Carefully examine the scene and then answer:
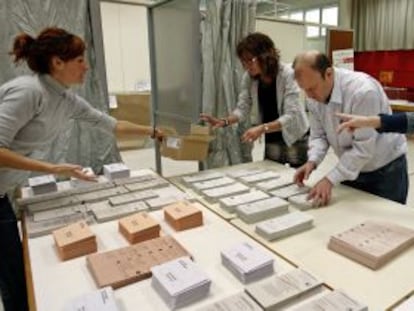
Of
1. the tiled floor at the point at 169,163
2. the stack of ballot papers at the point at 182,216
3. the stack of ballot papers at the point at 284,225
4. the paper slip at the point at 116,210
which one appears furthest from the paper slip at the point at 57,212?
the tiled floor at the point at 169,163

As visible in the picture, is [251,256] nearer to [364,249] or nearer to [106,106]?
[364,249]

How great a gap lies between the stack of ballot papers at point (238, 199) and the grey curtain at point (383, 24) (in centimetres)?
555

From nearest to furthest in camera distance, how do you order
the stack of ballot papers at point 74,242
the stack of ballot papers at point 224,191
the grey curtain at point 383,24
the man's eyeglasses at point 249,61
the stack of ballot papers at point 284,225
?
the stack of ballot papers at point 74,242 → the stack of ballot papers at point 284,225 → the stack of ballot papers at point 224,191 → the man's eyeglasses at point 249,61 → the grey curtain at point 383,24

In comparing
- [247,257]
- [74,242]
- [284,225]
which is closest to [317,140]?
[284,225]

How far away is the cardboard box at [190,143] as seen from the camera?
1.95 m

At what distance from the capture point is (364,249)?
1.00 m

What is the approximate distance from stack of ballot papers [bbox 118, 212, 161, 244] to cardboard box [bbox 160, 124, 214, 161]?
2.63 feet

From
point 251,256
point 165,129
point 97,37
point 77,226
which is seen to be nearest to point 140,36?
point 97,37

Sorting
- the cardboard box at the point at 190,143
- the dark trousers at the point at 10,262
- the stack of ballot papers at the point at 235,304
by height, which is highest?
the cardboard box at the point at 190,143

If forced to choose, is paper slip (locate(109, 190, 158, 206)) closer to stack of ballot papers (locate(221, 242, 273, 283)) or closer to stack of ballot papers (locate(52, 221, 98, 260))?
stack of ballot papers (locate(52, 221, 98, 260))

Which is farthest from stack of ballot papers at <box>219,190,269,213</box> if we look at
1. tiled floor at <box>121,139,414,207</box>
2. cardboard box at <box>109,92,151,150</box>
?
cardboard box at <box>109,92,151,150</box>

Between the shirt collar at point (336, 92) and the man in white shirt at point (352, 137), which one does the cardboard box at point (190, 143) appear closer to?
the man in white shirt at point (352, 137)

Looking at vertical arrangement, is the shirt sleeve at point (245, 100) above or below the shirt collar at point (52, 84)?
below

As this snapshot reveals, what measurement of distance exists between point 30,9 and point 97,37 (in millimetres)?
403
